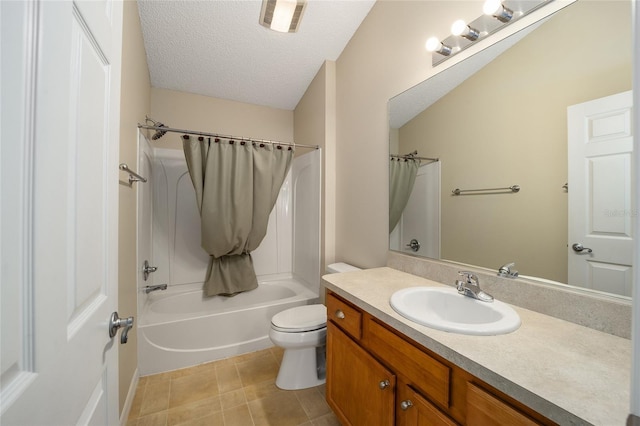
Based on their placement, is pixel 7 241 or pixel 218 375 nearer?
pixel 7 241

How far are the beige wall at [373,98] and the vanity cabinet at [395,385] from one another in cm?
68

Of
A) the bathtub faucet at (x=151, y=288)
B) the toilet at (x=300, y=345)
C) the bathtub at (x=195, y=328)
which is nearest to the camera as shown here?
the toilet at (x=300, y=345)

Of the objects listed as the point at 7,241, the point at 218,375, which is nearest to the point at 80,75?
the point at 7,241

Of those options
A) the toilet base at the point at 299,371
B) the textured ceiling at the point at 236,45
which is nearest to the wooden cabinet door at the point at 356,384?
the toilet base at the point at 299,371

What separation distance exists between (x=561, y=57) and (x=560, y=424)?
1136mm

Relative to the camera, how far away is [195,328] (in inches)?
76.5

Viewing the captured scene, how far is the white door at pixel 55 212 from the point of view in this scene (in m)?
0.33

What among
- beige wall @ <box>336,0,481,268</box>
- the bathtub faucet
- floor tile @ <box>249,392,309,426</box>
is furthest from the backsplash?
the bathtub faucet

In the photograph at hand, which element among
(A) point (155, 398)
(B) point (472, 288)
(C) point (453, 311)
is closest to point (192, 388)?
(A) point (155, 398)

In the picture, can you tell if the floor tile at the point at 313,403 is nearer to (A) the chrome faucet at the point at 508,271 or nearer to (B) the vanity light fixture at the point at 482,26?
(A) the chrome faucet at the point at 508,271

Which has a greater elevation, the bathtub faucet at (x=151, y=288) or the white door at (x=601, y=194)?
the white door at (x=601, y=194)

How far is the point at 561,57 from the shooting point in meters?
0.89

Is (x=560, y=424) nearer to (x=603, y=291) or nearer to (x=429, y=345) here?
(x=429, y=345)

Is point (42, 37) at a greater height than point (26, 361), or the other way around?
point (42, 37)
